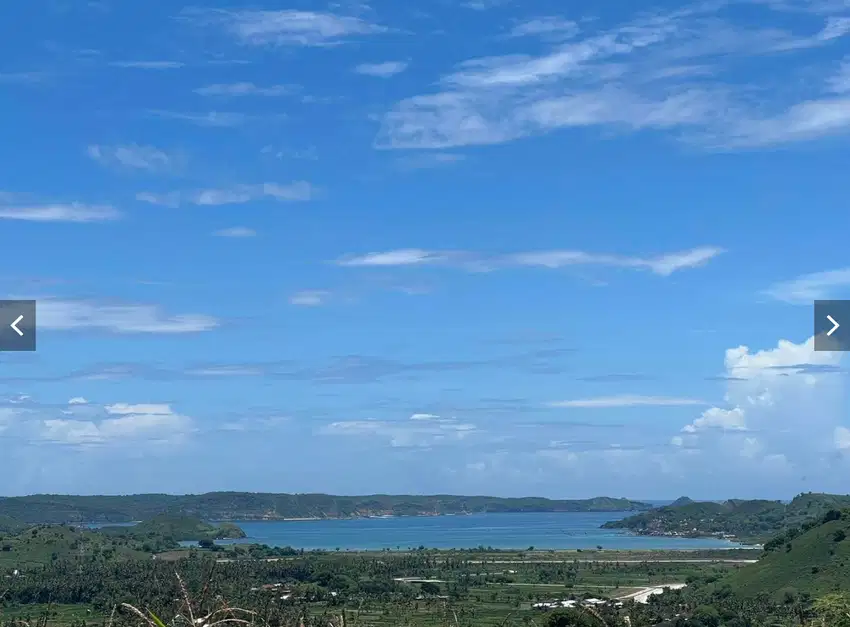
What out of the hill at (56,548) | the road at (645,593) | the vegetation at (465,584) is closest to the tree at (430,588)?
the vegetation at (465,584)

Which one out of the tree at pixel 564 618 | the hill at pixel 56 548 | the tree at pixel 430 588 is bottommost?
the tree at pixel 430 588

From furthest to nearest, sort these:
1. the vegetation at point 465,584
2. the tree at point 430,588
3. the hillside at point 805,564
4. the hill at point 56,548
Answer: the hill at point 56,548
the tree at point 430,588
the hillside at point 805,564
the vegetation at point 465,584

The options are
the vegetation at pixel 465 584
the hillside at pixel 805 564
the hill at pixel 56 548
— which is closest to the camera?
the vegetation at pixel 465 584

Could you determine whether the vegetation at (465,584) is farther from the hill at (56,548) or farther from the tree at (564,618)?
the hill at (56,548)

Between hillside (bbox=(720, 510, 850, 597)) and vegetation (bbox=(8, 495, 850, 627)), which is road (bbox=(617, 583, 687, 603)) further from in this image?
hillside (bbox=(720, 510, 850, 597))

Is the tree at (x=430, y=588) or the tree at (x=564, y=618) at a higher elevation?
the tree at (x=564, y=618)

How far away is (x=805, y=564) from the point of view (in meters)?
125

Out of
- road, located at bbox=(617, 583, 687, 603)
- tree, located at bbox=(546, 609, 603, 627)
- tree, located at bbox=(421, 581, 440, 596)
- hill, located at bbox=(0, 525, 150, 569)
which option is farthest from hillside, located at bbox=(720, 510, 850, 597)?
hill, located at bbox=(0, 525, 150, 569)

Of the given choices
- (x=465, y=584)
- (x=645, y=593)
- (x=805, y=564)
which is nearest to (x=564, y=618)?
(x=645, y=593)

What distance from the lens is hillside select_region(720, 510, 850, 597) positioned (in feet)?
380

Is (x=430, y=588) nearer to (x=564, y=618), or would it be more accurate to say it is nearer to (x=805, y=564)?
(x=805, y=564)

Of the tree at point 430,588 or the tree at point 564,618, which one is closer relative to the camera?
the tree at point 564,618

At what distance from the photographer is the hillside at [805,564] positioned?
380 feet

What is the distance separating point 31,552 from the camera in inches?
6649
